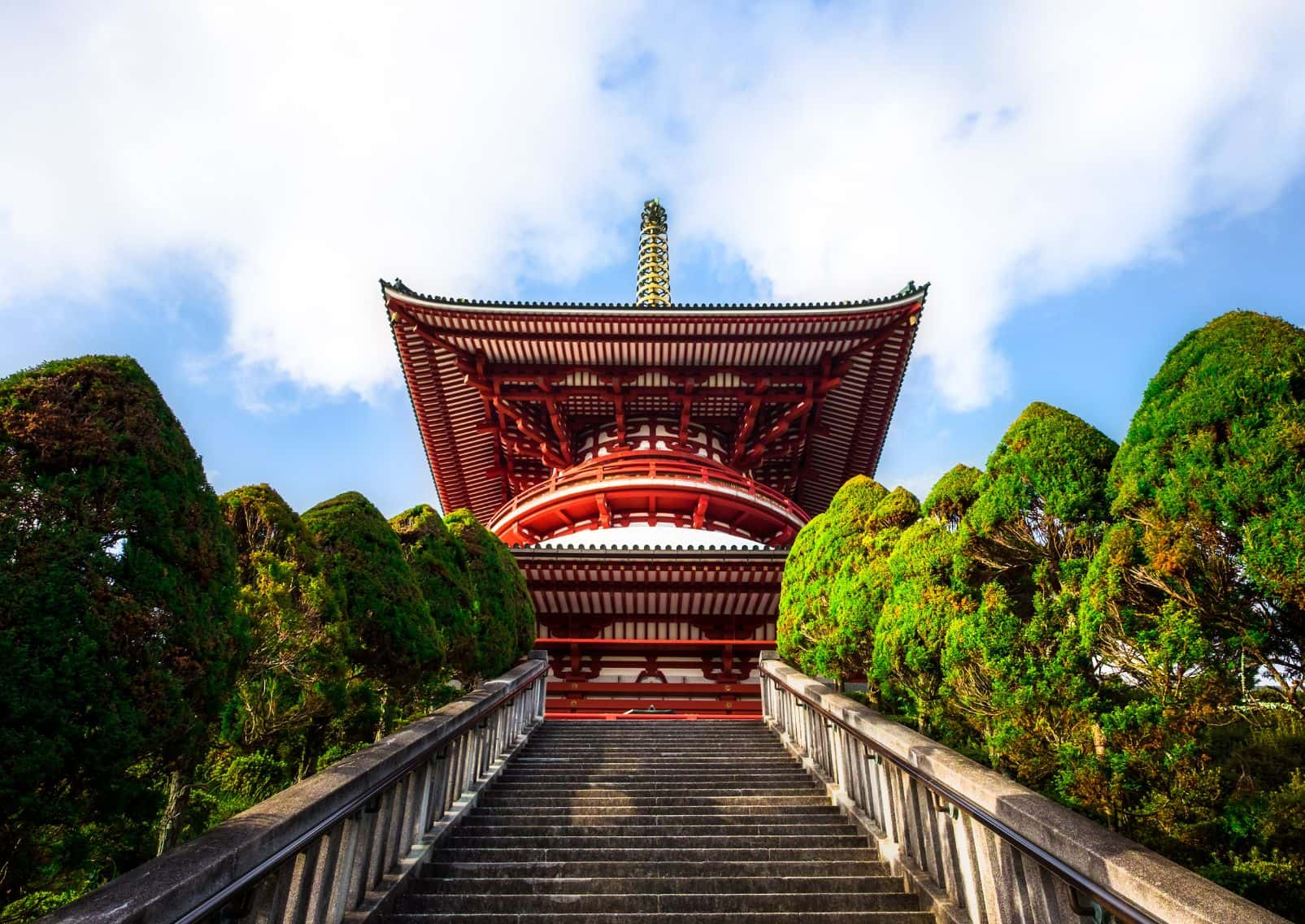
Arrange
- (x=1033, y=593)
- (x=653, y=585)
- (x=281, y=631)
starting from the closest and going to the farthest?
(x=1033, y=593) < (x=281, y=631) < (x=653, y=585)

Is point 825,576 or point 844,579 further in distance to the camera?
point 825,576

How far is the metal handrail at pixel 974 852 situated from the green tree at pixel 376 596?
336 cm

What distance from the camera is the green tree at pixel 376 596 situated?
534cm

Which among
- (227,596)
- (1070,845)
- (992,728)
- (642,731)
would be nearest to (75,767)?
Result: (227,596)

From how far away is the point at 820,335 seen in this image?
1520cm

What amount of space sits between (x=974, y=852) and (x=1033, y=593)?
60.4 inches

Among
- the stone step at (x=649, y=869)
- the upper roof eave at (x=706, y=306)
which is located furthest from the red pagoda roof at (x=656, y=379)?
the stone step at (x=649, y=869)

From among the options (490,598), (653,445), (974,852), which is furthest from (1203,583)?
(653,445)

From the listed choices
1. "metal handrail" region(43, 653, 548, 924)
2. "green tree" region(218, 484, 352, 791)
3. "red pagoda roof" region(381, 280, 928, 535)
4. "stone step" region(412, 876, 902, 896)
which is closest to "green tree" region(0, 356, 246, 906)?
"metal handrail" region(43, 653, 548, 924)

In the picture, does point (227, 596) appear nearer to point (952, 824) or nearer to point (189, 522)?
point (189, 522)

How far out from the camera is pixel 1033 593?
14.0 ft

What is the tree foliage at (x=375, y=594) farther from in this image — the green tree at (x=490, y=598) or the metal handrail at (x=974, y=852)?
the metal handrail at (x=974, y=852)

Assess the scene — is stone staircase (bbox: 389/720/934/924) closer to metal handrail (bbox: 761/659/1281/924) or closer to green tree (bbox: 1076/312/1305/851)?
metal handrail (bbox: 761/659/1281/924)

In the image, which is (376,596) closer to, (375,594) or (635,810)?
(375,594)
